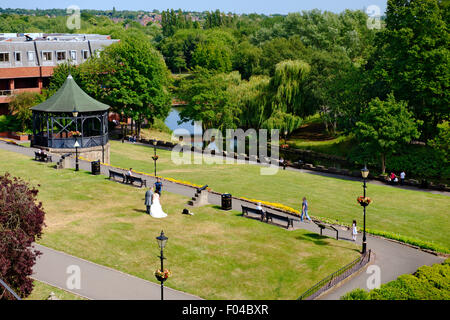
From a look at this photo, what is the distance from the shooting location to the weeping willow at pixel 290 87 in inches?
2625

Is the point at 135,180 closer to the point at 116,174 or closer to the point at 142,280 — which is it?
the point at 116,174

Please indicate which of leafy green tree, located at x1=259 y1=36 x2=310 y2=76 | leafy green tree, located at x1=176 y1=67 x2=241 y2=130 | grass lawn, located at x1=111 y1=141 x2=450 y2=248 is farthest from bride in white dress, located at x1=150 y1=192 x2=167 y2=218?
leafy green tree, located at x1=259 y1=36 x2=310 y2=76

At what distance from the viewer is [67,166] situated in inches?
1569

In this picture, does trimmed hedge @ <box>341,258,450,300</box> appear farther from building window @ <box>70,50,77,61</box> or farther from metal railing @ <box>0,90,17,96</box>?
building window @ <box>70,50,77,61</box>

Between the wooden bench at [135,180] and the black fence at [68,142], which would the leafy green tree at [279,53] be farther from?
the wooden bench at [135,180]

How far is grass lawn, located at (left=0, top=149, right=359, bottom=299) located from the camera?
21906 mm

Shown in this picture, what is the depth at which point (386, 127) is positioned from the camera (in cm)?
4869

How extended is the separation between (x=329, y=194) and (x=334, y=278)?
18.6 metres

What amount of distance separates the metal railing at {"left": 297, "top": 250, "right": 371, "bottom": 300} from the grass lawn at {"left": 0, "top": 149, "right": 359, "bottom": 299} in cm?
54

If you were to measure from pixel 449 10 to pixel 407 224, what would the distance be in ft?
95.6

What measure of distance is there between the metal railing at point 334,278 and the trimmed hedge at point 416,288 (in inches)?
42.3
